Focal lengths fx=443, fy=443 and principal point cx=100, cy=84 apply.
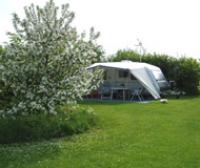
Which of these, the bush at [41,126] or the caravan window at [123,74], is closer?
the bush at [41,126]

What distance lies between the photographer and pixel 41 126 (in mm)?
11555

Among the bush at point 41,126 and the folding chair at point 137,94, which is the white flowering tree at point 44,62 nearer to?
the bush at point 41,126

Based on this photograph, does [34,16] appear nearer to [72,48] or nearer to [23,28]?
[23,28]

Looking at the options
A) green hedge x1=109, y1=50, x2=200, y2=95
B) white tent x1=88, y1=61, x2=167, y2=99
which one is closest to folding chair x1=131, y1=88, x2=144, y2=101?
white tent x1=88, y1=61, x2=167, y2=99

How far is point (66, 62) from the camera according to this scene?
39.5 ft

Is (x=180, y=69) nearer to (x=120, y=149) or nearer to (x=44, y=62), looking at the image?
(x=44, y=62)

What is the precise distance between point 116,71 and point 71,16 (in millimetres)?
15191

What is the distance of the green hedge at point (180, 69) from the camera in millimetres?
27969

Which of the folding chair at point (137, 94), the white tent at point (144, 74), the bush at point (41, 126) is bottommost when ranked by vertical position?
the bush at point (41, 126)

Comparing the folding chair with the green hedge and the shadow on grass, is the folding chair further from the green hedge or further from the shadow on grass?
the shadow on grass

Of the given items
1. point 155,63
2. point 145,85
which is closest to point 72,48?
point 145,85

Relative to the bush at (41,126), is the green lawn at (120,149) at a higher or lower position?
lower

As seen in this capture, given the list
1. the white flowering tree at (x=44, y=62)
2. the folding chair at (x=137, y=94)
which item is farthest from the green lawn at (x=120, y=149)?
the folding chair at (x=137, y=94)

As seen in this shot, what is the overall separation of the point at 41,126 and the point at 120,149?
9.56 ft
